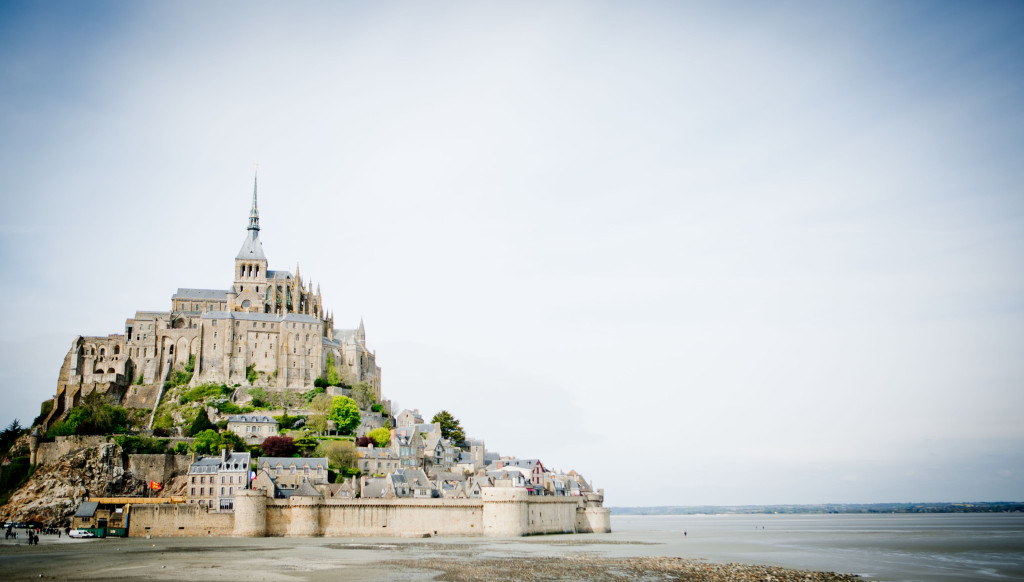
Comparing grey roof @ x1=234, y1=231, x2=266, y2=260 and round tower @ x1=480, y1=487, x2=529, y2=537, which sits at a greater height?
grey roof @ x1=234, y1=231, x2=266, y2=260

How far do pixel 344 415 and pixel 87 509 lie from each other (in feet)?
75.0

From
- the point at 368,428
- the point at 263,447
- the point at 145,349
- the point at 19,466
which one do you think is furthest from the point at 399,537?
the point at 145,349

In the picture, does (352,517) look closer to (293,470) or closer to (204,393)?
(293,470)

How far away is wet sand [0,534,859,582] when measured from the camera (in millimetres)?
33031

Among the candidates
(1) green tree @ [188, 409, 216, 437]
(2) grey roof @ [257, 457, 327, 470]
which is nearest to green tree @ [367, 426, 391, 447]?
(2) grey roof @ [257, 457, 327, 470]

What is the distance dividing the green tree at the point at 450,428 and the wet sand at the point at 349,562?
29.7m

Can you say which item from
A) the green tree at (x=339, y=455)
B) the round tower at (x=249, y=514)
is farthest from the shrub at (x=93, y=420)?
the round tower at (x=249, y=514)

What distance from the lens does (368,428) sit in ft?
241

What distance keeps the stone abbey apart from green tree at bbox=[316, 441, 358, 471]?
15015 mm

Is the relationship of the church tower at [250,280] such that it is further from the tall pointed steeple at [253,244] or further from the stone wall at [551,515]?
the stone wall at [551,515]

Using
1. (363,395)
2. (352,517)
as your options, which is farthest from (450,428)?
(352,517)

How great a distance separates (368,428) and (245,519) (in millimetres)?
20853

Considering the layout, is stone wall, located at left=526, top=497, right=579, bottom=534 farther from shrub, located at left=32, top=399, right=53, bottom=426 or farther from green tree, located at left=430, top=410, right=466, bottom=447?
shrub, located at left=32, top=399, right=53, bottom=426

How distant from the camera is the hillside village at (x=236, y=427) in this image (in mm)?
57500
